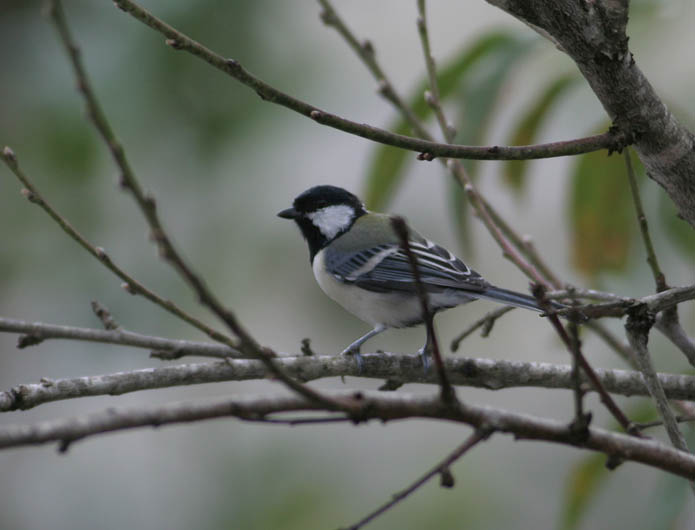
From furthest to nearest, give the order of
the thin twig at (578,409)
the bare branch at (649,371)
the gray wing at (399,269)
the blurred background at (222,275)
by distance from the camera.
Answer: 1. the blurred background at (222,275)
2. the gray wing at (399,269)
3. the bare branch at (649,371)
4. the thin twig at (578,409)

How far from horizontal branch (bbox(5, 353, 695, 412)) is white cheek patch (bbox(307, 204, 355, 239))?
1407 millimetres

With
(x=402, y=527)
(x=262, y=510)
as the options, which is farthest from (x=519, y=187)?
(x=262, y=510)

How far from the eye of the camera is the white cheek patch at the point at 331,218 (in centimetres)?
→ 328

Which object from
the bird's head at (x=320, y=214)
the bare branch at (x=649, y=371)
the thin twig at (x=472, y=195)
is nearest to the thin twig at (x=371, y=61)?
the thin twig at (x=472, y=195)

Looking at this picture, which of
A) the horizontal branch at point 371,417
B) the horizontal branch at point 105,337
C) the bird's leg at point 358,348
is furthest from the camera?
the bird's leg at point 358,348

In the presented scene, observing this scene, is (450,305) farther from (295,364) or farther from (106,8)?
(106,8)

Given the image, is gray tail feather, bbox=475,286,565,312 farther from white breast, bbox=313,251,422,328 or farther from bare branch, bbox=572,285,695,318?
bare branch, bbox=572,285,695,318

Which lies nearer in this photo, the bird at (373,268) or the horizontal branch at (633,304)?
the horizontal branch at (633,304)

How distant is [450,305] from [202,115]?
8.59 feet

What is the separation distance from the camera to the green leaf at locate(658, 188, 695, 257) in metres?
2.04

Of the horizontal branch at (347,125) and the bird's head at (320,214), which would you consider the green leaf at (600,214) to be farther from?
the bird's head at (320,214)

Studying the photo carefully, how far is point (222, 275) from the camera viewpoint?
4625mm

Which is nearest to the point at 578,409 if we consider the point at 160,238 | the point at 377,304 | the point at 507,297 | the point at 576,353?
the point at 576,353

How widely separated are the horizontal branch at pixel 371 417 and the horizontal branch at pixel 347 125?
0.49 m
